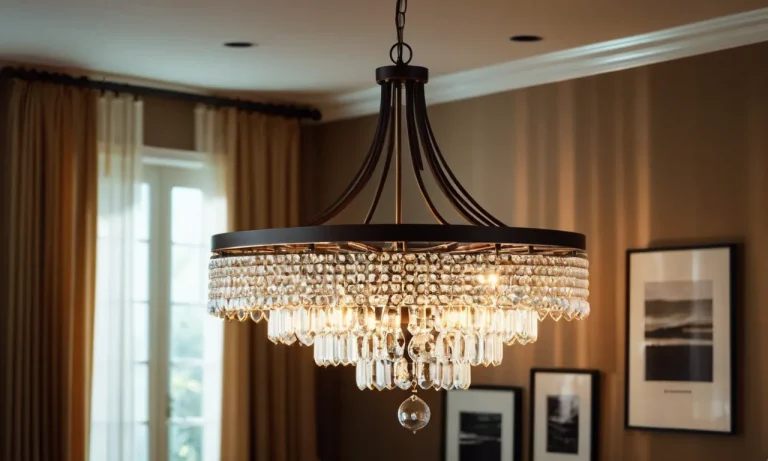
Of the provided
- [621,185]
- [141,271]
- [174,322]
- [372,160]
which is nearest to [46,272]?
[141,271]

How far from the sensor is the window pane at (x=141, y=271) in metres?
5.09

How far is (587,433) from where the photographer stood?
4418 millimetres

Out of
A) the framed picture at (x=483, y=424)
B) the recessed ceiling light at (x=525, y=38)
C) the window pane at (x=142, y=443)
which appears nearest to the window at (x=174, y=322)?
the window pane at (x=142, y=443)

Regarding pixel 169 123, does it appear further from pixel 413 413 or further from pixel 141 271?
pixel 413 413

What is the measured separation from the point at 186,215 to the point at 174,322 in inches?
19.1

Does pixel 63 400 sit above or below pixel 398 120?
below

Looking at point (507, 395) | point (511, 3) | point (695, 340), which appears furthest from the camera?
point (507, 395)

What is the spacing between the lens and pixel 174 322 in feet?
17.1

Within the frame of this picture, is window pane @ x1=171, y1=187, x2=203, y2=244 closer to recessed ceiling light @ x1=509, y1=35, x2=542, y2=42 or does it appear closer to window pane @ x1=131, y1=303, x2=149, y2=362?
window pane @ x1=131, y1=303, x2=149, y2=362

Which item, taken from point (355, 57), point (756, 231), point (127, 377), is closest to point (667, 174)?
point (756, 231)

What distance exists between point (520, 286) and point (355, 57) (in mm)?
2358

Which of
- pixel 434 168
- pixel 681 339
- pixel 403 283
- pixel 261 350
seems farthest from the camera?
pixel 261 350

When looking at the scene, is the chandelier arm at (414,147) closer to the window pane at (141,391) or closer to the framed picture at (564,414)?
the framed picture at (564,414)

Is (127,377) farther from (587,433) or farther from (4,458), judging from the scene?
(587,433)
